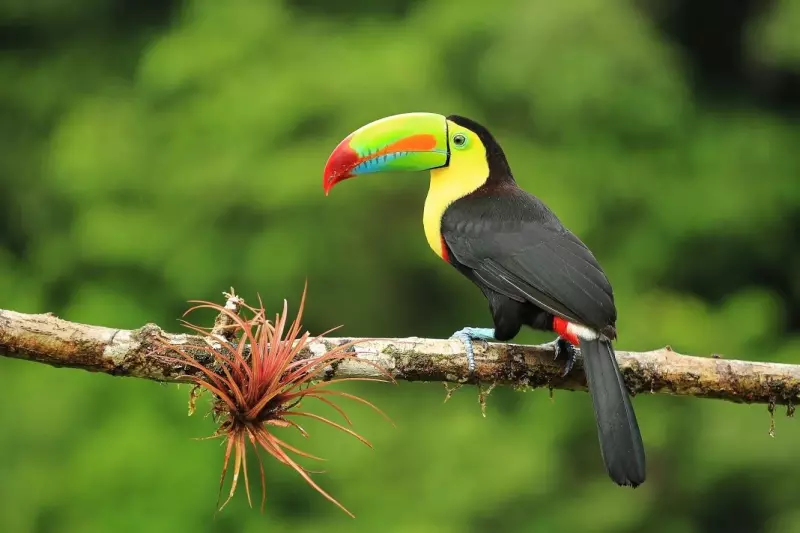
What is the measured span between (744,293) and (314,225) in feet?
10.3

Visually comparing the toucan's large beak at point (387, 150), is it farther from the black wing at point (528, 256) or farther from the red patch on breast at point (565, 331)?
the red patch on breast at point (565, 331)

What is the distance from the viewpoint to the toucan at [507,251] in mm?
3066

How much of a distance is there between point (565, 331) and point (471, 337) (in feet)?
0.91

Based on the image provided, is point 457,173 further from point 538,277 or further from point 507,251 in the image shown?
point 538,277

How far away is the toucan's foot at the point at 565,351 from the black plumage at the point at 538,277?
9cm

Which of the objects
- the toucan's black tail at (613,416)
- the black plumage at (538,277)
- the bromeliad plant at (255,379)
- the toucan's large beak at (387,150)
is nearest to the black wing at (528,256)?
the black plumage at (538,277)

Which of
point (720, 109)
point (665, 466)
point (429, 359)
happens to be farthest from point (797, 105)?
point (429, 359)

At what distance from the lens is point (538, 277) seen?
3.43 m

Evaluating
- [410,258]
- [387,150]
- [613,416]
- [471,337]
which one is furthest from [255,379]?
[410,258]

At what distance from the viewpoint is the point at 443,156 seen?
3.93 meters

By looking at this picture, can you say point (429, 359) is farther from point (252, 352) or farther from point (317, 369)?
point (252, 352)

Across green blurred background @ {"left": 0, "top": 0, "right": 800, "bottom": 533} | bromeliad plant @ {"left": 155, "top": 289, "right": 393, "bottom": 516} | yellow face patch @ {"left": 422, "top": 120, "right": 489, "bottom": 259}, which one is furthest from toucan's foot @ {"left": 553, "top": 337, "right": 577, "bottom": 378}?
green blurred background @ {"left": 0, "top": 0, "right": 800, "bottom": 533}

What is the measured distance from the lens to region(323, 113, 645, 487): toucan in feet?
10.1

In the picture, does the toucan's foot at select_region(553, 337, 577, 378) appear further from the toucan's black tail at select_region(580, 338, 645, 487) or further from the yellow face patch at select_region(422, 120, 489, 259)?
the yellow face patch at select_region(422, 120, 489, 259)
